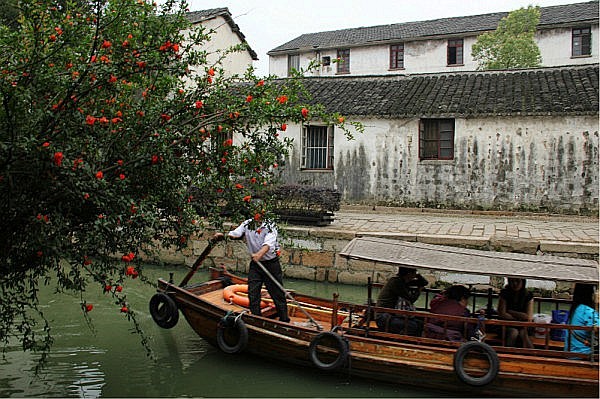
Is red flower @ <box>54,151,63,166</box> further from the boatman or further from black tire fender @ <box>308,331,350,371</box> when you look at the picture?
black tire fender @ <box>308,331,350,371</box>

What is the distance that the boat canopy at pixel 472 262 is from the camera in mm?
5969

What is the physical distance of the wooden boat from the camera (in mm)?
5785

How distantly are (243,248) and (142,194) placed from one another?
25.6 feet

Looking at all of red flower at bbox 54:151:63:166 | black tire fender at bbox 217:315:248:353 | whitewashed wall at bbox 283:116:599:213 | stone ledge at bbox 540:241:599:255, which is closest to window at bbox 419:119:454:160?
whitewashed wall at bbox 283:116:599:213

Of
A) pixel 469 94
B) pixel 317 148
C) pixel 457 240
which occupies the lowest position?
pixel 457 240

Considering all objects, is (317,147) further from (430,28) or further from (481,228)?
(430,28)

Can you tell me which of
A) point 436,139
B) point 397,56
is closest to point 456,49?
point 397,56

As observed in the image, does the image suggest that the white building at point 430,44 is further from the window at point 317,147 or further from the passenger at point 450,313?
the passenger at point 450,313

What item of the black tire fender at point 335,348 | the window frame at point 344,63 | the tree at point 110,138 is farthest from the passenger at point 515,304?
the window frame at point 344,63

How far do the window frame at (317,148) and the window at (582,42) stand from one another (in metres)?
13.5

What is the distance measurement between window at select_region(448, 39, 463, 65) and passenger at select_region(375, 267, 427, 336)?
21.7 meters

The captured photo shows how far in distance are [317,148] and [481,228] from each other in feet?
19.9

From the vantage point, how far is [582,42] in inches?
958

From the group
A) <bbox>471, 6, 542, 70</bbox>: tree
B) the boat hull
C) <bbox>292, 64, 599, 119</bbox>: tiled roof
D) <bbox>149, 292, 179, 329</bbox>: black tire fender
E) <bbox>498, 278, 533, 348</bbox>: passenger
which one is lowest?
the boat hull
